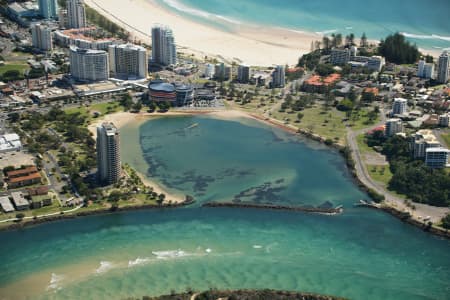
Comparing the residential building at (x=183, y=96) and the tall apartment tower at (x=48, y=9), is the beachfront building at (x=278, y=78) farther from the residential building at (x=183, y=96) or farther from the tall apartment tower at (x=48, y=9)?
the tall apartment tower at (x=48, y=9)

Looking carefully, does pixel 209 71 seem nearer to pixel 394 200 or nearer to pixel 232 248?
pixel 394 200

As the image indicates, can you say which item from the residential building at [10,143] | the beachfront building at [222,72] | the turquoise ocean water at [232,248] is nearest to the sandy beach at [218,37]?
the beachfront building at [222,72]

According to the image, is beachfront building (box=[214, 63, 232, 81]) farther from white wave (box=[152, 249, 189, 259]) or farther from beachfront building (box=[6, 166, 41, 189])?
white wave (box=[152, 249, 189, 259])

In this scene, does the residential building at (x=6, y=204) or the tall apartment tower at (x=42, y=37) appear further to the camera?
the tall apartment tower at (x=42, y=37)

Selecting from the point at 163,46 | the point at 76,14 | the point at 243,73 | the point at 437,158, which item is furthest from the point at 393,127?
the point at 76,14

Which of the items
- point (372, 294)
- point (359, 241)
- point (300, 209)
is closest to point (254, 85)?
point (300, 209)

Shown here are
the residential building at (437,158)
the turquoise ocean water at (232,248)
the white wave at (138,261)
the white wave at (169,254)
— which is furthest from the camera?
the residential building at (437,158)
